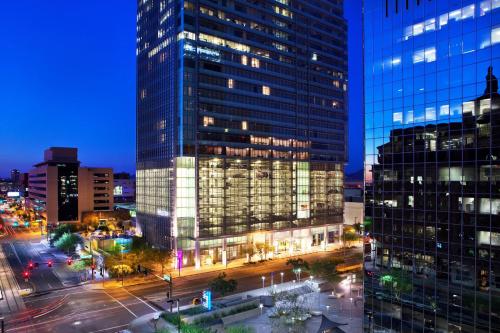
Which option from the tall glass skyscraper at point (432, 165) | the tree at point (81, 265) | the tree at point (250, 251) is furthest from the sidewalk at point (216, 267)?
the tall glass skyscraper at point (432, 165)

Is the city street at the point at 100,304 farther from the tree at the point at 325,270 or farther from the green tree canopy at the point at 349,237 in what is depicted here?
the green tree canopy at the point at 349,237

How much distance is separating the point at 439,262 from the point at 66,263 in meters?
85.7

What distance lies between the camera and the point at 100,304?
65.5m

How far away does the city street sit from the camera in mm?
55906

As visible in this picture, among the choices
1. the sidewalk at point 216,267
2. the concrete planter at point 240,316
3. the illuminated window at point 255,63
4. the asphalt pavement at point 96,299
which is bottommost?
the sidewalk at point 216,267

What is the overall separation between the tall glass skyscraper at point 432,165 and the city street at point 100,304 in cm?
3406

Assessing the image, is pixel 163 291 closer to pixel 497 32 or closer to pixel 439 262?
pixel 439 262

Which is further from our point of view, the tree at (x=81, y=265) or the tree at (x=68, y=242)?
the tree at (x=68, y=242)

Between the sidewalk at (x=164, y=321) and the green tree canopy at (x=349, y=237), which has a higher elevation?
the green tree canopy at (x=349, y=237)

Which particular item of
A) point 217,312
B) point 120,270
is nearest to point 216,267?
point 120,270

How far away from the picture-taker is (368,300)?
4953 cm

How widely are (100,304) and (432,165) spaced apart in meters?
53.3

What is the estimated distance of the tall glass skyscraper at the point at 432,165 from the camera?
130 ft

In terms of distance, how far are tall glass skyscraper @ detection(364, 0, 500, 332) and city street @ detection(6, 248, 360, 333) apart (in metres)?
34.1
